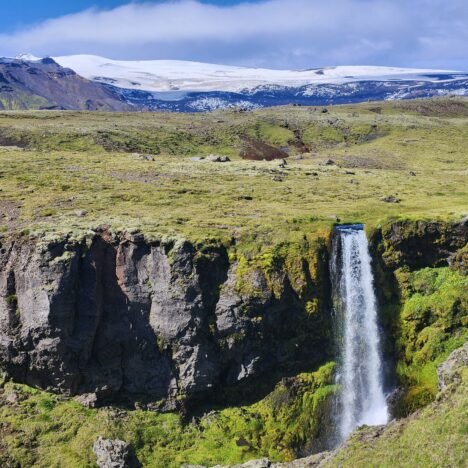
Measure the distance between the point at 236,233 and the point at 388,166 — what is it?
88.1 metres

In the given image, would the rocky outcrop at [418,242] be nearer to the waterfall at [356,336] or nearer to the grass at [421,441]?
the waterfall at [356,336]

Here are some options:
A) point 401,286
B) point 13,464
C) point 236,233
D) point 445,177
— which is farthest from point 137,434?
point 445,177

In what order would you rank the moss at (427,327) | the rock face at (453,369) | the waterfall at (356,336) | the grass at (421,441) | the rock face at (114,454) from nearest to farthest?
the grass at (421,441)
the rock face at (453,369)
the rock face at (114,454)
the waterfall at (356,336)
the moss at (427,327)

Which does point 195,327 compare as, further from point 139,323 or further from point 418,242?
point 418,242

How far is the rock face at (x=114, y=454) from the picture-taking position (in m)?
42.7

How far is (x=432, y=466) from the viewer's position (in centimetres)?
2930

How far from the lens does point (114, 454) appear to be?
4297cm

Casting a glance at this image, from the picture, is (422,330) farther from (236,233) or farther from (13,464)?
(13,464)

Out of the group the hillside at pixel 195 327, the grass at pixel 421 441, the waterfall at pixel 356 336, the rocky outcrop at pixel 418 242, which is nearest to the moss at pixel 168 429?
the hillside at pixel 195 327

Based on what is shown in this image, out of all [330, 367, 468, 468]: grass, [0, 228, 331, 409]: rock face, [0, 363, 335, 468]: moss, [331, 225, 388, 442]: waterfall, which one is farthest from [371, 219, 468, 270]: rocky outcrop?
[330, 367, 468, 468]: grass

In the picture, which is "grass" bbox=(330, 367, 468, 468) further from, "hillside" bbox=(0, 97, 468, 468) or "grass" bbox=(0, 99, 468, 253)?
"grass" bbox=(0, 99, 468, 253)

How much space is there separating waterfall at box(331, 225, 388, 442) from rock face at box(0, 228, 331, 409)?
11.1 feet

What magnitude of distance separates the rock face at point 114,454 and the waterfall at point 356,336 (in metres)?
18.6

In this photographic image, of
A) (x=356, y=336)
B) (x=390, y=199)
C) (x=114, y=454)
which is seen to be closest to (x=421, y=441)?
(x=356, y=336)
